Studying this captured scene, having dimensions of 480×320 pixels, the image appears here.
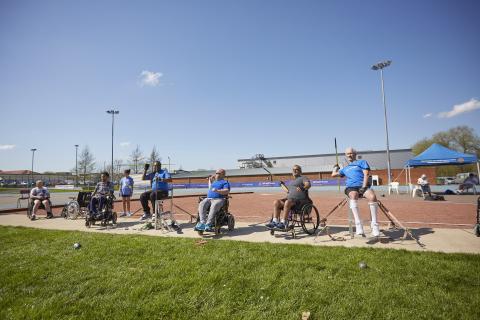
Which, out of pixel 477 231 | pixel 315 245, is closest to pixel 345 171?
pixel 315 245

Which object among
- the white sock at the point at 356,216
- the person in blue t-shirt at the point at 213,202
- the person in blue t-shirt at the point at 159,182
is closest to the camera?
the white sock at the point at 356,216

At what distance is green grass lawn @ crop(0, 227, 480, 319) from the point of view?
9.04 feet

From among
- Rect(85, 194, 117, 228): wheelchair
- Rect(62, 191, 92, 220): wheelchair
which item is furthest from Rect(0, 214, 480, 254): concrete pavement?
Rect(62, 191, 92, 220): wheelchair

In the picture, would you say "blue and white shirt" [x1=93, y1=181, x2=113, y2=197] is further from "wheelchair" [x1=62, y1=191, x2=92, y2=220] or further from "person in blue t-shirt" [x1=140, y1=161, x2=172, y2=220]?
"person in blue t-shirt" [x1=140, y1=161, x2=172, y2=220]

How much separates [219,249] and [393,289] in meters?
2.87

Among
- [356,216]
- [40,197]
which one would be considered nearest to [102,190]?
[40,197]

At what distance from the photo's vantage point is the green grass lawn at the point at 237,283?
2756 millimetres

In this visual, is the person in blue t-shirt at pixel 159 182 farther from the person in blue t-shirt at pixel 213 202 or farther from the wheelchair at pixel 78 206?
the wheelchair at pixel 78 206

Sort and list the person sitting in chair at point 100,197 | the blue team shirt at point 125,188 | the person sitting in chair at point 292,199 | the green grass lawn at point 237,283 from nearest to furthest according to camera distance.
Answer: the green grass lawn at point 237,283
the person sitting in chair at point 292,199
the person sitting in chair at point 100,197
the blue team shirt at point 125,188

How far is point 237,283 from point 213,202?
332cm

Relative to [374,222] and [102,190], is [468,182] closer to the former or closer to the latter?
[374,222]

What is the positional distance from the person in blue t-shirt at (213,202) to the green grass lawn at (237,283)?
4.33ft

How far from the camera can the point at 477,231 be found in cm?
560

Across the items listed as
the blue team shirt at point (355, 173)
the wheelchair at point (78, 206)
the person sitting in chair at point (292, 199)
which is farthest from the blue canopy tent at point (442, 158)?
the wheelchair at point (78, 206)
